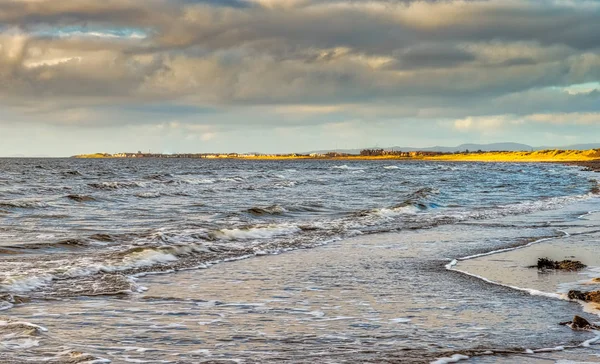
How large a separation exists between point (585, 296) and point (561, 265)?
3.18 meters

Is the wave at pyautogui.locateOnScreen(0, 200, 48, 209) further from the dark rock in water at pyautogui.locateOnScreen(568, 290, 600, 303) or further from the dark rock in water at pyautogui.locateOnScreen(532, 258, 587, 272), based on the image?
the dark rock in water at pyautogui.locateOnScreen(568, 290, 600, 303)

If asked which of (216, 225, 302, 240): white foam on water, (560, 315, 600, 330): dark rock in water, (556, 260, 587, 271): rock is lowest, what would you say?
(216, 225, 302, 240): white foam on water

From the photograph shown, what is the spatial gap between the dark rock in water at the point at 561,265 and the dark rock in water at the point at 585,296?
9.28 feet

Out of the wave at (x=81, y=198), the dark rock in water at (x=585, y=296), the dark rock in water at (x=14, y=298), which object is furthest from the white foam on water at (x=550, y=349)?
the wave at (x=81, y=198)

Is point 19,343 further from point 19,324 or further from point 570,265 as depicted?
point 570,265

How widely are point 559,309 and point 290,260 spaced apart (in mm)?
6789

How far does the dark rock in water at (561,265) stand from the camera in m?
13.6

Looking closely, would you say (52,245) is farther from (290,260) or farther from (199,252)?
(290,260)

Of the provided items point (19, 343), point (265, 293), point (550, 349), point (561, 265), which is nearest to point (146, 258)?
point (265, 293)

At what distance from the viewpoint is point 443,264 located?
14688mm

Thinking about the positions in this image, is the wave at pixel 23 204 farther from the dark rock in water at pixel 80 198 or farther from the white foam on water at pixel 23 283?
the white foam on water at pixel 23 283

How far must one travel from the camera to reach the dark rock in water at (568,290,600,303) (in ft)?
34.4

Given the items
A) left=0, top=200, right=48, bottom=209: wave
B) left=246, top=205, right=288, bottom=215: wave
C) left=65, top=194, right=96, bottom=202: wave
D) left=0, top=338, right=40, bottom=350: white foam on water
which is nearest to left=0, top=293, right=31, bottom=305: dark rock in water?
left=0, top=338, right=40, bottom=350: white foam on water

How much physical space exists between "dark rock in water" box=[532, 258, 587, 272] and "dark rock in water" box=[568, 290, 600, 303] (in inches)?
111
